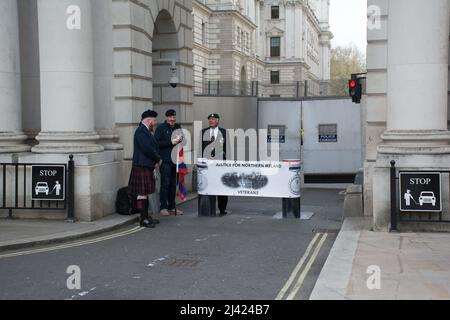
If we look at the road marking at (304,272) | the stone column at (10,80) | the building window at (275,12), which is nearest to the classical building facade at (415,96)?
the road marking at (304,272)

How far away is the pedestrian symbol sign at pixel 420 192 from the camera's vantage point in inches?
396

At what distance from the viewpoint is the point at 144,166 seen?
1139 centimetres

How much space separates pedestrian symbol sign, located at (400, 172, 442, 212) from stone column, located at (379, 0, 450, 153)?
59 centimetres

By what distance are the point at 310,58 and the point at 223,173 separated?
102 m

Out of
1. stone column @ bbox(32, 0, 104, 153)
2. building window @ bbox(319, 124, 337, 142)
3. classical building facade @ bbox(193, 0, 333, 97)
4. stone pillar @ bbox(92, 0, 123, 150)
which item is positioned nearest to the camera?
stone column @ bbox(32, 0, 104, 153)

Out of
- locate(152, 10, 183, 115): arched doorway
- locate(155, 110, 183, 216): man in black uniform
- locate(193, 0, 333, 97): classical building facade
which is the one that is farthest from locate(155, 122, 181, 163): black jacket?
locate(193, 0, 333, 97): classical building facade

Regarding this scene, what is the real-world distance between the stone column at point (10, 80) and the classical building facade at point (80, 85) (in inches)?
0.7

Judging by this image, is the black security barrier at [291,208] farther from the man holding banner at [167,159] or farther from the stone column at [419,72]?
the stone column at [419,72]

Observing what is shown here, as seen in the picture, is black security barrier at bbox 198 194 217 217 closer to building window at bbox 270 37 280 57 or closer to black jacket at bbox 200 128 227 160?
black jacket at bbox 200 128 227 160

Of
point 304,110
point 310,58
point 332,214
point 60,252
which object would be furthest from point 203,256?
point 310,58

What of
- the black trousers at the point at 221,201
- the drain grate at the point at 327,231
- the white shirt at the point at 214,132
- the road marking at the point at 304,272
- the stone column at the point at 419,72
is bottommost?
the road marking at the point at 304,272

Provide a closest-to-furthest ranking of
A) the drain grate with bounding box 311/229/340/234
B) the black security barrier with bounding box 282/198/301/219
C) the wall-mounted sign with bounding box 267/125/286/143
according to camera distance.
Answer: the drain grate with bounding box 311/229/340/234
the black security barrier with bounding box 282/198/301/219
the wall-mounted sign with bounding box 267/125/286/143

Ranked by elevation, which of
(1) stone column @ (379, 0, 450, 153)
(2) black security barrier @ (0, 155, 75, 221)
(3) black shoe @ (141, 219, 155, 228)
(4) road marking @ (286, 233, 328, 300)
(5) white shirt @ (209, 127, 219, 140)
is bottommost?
(4) road marking @ (286, 233, 328, 300)

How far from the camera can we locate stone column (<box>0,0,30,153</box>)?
12453 mm
